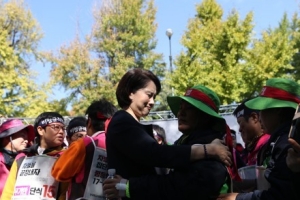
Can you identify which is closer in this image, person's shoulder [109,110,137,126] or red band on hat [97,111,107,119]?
person's shoulder [109,110,137,126]

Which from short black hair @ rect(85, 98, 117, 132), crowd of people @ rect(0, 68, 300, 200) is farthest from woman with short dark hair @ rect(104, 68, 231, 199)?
short black hair @ rect(85, 98, 117, 132)

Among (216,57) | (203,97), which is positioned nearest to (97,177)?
(203,97)

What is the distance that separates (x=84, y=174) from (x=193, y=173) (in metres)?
1.12

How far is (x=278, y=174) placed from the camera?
223 cm

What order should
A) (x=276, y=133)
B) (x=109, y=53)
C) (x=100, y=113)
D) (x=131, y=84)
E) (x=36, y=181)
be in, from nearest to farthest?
(x=276, y=133) < (x=131, y=84) < (x=100, y=113) < (x=36, y=181) < (x=109, y=53)

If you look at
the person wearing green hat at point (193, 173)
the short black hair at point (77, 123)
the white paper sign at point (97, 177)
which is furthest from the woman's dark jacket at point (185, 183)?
the short black hair at point (77, 123)

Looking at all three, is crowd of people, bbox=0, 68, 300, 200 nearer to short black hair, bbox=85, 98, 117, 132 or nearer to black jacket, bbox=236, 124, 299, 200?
black jacket, bbox=236, 124, 299, 200

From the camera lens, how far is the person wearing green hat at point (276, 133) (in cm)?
221

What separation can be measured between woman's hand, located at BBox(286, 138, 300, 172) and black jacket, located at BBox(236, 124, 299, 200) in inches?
6.3

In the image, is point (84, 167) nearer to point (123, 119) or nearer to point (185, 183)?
point (123, 119)

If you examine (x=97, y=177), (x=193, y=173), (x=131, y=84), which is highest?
(x=131, y=84)

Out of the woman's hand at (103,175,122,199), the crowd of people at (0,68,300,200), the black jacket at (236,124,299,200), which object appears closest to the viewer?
the black jacket at (236,124,299,200)

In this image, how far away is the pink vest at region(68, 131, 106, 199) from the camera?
3.33 m

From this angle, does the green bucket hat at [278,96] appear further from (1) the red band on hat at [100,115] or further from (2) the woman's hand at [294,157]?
(1) the red band on hat at [100,115]
